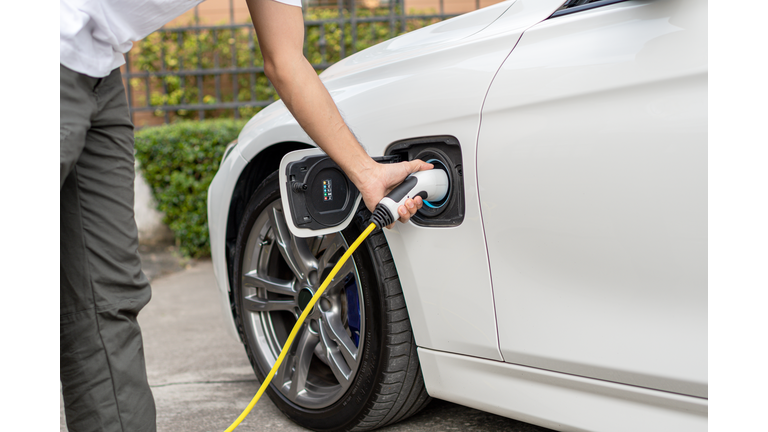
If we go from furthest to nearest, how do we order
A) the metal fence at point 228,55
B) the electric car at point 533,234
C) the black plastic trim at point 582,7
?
the metal fence at point 228,55 → the black plastic trim at point 582,7 → the electric car at point 533,234

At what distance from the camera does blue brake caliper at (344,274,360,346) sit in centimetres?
192

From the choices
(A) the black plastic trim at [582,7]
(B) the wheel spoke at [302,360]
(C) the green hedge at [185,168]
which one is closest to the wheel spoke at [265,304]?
(B) the wheel spoke at [302,360]

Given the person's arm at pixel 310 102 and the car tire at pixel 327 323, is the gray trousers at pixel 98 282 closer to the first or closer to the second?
the person's arm at pixel 310 102

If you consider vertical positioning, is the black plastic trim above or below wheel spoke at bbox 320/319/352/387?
above

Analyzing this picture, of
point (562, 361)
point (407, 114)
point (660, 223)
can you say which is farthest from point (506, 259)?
point (407, 114)

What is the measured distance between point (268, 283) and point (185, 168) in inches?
126

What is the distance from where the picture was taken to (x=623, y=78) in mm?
1255

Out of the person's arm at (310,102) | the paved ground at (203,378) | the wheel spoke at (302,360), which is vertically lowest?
the paved ground at (203,378)

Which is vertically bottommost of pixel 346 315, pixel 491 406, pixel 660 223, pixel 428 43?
pixel 491 406

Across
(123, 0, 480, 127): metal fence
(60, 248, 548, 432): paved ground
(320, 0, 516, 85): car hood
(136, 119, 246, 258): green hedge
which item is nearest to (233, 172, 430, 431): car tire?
(60, 248, 548, 432): paved ground

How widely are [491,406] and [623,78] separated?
2.76 feet

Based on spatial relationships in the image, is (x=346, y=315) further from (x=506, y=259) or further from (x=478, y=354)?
(x=506, y=259)

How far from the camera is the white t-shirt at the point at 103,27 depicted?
1101mm

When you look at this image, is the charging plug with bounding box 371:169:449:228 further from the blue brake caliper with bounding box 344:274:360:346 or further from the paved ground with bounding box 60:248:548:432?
the paved ground with bounding box 60:248:548:432
